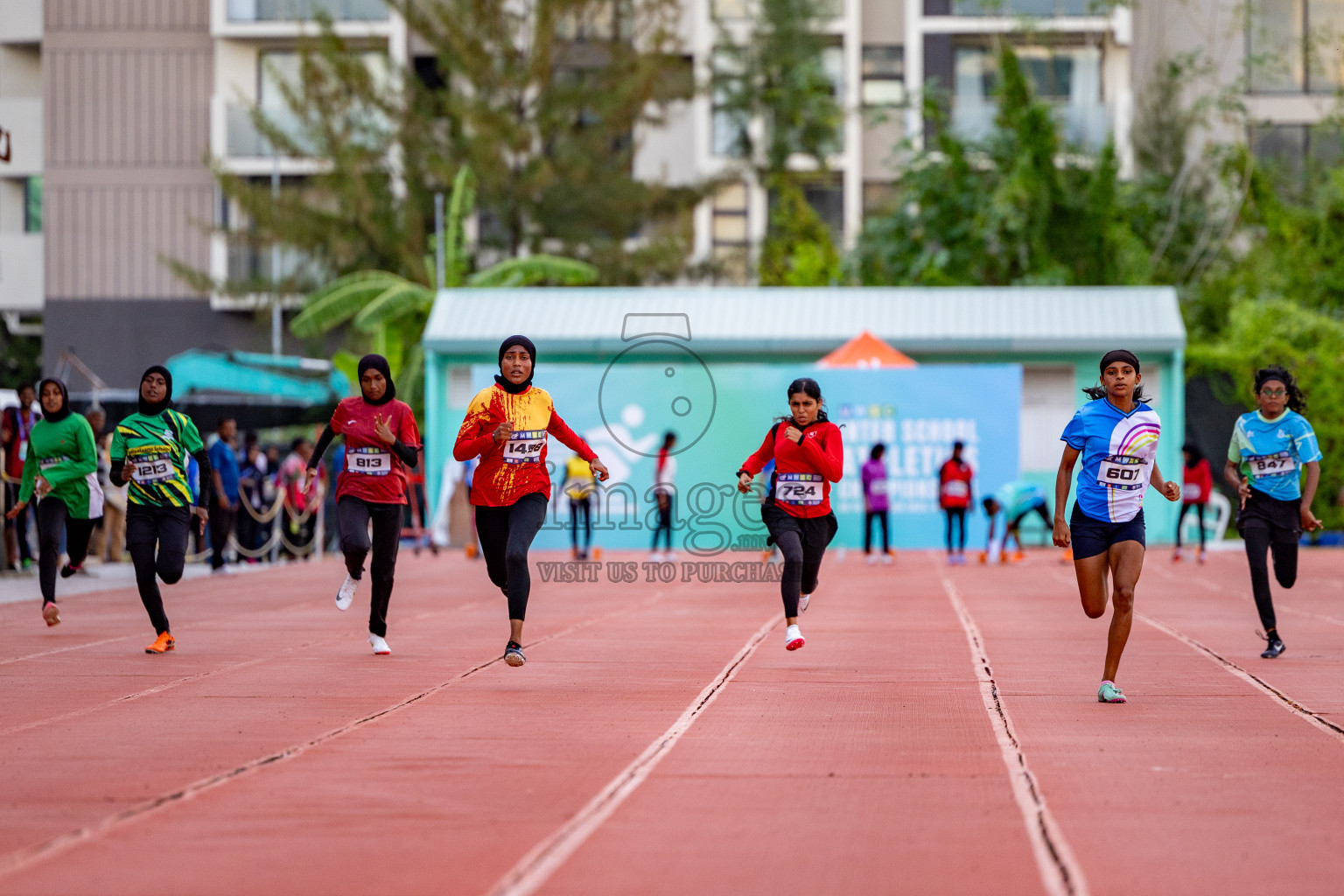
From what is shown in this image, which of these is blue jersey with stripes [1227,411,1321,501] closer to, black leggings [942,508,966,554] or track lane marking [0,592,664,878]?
track lane marking [0,592,664,878]

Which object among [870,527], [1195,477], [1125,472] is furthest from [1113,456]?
[870,527]

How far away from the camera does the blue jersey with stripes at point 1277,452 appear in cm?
1138

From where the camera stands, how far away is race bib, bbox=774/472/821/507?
1118cm

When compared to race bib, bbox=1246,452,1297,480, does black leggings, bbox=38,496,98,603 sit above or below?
below

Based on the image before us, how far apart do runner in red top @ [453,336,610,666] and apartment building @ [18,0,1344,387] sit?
33355 mm

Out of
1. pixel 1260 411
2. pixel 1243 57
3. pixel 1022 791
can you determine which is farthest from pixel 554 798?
pixel 1243 57

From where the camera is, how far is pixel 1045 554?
26188mm

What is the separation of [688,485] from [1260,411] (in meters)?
16.5

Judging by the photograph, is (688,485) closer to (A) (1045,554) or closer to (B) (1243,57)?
(A) (1045,554)

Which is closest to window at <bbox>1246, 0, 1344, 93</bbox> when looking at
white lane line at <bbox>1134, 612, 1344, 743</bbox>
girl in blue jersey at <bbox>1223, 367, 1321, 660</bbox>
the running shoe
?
white lane line at <bbox>1134, 612, 1344, 743</bbox>

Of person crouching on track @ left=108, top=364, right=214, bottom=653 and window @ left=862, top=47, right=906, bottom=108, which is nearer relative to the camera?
person crouching on track @ left=108, top=364, right=214, bottom=653

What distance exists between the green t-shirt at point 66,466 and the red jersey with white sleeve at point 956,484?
13663 mm

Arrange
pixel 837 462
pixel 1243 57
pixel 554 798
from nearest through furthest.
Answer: pixel 554 798
pixel 837 462
pixel 1243 57

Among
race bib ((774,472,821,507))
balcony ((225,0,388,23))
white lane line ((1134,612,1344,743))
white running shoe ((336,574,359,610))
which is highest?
balcony ((225,0,388,23))
